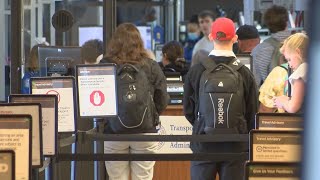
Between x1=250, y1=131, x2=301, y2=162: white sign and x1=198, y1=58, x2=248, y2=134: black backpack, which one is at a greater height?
x1=198, y1=58, x2=248, y2=134: black backpack

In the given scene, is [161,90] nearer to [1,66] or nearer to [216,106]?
[216,106]

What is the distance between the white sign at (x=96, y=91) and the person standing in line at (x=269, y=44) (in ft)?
6.59

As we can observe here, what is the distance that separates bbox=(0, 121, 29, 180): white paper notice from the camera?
4297mm

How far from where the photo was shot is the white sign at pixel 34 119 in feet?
15.3

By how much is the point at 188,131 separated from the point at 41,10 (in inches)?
87.9

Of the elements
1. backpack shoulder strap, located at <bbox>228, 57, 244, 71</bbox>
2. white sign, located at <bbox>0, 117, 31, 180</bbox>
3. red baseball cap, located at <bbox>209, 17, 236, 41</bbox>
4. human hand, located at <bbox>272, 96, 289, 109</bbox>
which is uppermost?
red baseball cap, located at <bbox>209, 17, 236, 41</bbox>

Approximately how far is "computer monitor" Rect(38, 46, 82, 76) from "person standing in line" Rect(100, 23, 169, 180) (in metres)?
1.14

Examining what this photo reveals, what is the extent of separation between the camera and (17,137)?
4371mm

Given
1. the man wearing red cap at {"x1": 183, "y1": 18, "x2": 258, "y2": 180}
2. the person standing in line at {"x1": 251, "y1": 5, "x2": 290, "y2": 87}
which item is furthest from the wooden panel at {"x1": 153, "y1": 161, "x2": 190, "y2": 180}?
the man wearing red cap at {"x1": 183, "y1": 18, "x2": 258, "y2": 180}

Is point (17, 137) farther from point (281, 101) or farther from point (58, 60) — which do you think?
point (58, 60)

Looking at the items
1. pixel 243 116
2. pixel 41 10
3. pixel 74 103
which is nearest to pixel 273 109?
pixel 243 116

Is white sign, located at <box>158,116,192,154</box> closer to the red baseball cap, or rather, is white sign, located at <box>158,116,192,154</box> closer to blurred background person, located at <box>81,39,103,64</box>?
blurred background person, located at <box>81,39,103,64</box>

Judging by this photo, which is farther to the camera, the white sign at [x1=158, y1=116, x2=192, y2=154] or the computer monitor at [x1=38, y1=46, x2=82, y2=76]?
the white sign at [x1=158, y1=116, x2=192, y2=154]

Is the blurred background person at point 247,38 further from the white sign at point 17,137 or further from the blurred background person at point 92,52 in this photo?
the white sign at point 17,137
